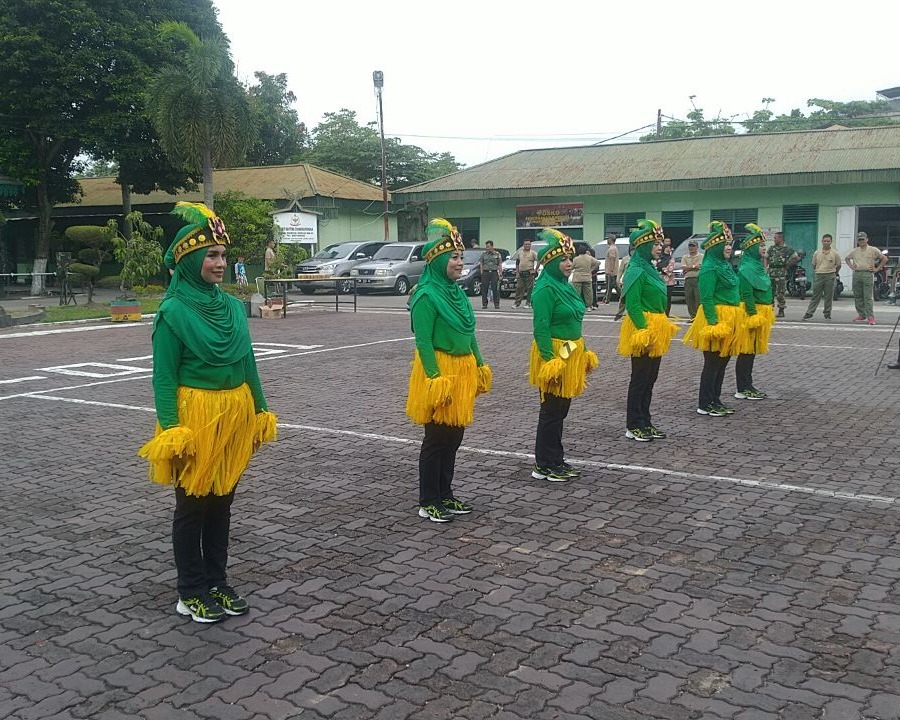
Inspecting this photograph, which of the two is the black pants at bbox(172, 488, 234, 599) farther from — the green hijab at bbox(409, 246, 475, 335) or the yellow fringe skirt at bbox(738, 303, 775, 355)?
the yellow fringe skirt at bbox(738, 303, 775, 355)

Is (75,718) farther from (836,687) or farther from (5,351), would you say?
(5,351)

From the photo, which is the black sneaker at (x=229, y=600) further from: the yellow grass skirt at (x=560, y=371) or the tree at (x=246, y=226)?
the tree at (x=246, y=226)

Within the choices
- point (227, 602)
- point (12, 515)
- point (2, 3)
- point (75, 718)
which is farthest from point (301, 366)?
point (2, 3)

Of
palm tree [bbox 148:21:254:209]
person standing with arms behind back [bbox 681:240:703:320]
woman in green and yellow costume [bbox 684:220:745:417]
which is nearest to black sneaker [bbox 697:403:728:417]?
woman in green and yellow costume [bbox 684:220:745:417]

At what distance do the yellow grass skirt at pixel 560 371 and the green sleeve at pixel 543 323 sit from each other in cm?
7

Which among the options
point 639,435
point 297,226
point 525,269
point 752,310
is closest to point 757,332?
point 752,310

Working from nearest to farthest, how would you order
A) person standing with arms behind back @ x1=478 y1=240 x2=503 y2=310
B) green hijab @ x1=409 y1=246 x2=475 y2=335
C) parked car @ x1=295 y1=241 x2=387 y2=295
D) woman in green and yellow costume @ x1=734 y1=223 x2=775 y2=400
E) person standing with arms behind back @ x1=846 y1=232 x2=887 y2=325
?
green hijab @ x1=409 y1=246 x2=475 y2=335 → woman in green and yellow costume @ x1=734 y1=223 x2=775 y2=400 → person standing with arms behind back @ x1=846 y1=232 x2=887 y2=325 → person standing with arms behind back @ x1=478 y1=240 x2=503 y2=310 → parked car @ x1=295 y1=241 x2=387 y2=295

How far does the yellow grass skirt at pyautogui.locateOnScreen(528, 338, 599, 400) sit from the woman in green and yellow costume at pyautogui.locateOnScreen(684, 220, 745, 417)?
2582mm

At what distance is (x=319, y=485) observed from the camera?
6.77m

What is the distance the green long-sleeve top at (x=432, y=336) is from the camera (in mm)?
5656

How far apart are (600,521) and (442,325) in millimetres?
1613

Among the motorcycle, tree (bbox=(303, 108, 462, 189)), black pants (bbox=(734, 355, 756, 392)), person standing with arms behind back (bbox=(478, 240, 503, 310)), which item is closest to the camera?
black pants (bbox=(734, 355, 756, 392))

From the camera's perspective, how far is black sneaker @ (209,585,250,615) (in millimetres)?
4418

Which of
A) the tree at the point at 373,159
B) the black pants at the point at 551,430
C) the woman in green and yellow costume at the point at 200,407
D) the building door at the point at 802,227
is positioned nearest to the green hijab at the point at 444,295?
the black pants at the point at 551,430
